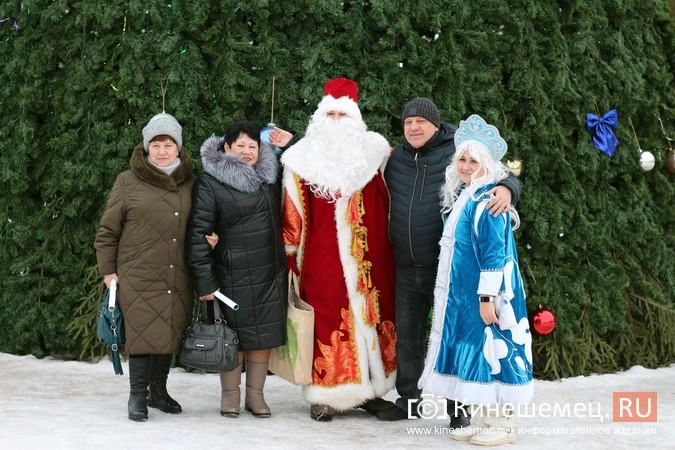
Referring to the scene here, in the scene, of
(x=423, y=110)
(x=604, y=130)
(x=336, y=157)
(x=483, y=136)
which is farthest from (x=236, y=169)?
(x=604, y=130)

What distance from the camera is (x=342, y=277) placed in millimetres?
5059

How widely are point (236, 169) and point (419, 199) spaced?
106 centimetres

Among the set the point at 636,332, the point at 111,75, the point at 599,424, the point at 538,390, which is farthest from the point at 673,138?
the point at 111,75

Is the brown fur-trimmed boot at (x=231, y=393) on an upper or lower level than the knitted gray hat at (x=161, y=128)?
lower

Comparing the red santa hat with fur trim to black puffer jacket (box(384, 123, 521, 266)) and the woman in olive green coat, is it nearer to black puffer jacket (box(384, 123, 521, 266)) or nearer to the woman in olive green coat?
black puffer jacket (box(384, 123, 521, 266))

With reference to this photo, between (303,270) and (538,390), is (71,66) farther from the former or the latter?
(538,390)

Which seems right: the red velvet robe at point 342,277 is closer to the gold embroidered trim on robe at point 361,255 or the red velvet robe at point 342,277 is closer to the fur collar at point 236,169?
the gold embroidered trim on robe at point 361,255

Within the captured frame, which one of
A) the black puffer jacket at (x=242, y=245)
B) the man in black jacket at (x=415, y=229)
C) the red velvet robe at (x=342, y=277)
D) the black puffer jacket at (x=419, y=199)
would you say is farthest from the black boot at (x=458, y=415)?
the black puffer jacket at (x=242, y=245)

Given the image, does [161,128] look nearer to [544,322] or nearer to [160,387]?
[160,387]

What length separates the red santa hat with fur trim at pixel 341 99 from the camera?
201 inches

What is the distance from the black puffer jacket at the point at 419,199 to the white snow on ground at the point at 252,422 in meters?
1.03

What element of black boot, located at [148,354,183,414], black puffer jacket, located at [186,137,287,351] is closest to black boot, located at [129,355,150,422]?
black boot, located at [148,354,183,414]

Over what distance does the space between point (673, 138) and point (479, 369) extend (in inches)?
150

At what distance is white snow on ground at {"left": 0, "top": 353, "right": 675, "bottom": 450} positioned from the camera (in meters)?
4.47
